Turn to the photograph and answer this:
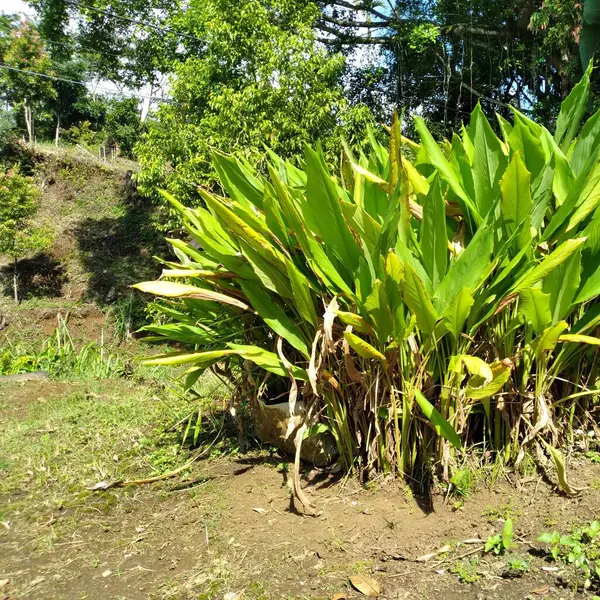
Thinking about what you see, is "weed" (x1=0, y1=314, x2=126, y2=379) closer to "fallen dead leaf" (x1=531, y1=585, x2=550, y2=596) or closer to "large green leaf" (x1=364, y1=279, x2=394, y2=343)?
"large green leaf" (x1=364, y1=279, x2=394, y2=343)

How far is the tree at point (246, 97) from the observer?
27.1ft

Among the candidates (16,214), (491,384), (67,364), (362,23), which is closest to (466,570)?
(491,384)

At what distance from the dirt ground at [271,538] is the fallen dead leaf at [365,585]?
19mm

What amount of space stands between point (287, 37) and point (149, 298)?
553 cm

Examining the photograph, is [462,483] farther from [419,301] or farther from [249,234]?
[249,234]

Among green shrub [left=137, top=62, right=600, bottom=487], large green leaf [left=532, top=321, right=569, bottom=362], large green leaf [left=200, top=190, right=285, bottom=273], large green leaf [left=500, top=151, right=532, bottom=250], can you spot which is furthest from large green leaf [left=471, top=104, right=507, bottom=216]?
large green leaf [left=200, top=190, right=285, bottom=273]

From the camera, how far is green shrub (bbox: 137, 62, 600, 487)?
1.93m

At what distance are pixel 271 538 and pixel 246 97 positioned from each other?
7.18m

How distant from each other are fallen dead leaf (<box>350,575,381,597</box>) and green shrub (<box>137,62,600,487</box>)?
468 millimetres

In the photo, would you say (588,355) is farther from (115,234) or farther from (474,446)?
(115,234)

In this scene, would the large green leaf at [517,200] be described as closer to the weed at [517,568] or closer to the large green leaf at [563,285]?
the large green leaf at [563,285]

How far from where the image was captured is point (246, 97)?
823 cm

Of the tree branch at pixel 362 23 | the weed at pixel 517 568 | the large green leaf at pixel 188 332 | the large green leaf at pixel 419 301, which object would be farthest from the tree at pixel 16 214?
the weed at pixel 517 568

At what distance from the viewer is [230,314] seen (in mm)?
2637
